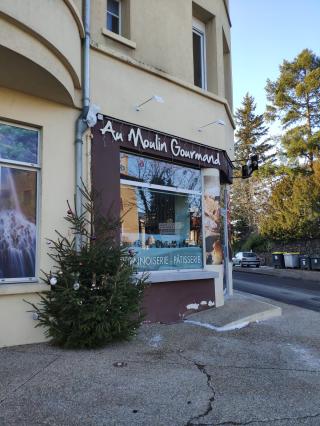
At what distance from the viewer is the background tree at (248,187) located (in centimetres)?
4810

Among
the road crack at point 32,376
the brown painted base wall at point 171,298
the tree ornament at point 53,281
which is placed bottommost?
the road crack at point 32,376

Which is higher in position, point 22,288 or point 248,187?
point 248,187

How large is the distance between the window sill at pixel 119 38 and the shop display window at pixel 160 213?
2.14 m

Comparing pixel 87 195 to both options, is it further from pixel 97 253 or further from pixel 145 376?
pixel 145 376

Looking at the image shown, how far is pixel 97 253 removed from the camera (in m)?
6.40

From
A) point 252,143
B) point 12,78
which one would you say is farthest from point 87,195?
point 252,143

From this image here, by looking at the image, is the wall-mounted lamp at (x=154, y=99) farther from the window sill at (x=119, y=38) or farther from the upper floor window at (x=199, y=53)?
the upper floor window at (x=199, y=53)

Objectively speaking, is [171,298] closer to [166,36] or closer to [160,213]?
[160,213]

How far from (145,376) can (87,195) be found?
3.16 metres

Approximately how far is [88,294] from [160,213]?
3.41 meters

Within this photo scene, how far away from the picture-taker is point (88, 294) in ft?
20.2

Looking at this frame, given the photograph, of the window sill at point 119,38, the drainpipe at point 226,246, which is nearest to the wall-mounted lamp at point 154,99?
the window sill at point 119,38

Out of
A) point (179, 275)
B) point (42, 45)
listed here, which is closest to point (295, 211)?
point (179, 275)

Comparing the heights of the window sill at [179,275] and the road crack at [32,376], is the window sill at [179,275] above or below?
above
